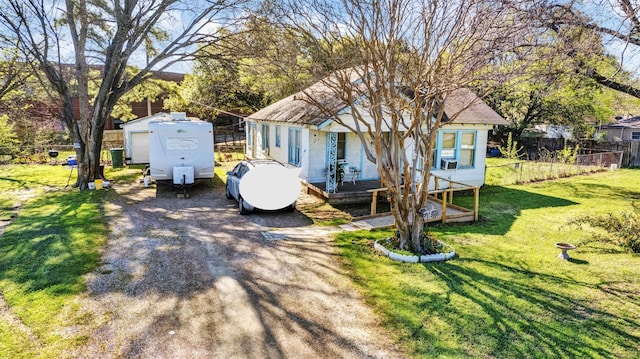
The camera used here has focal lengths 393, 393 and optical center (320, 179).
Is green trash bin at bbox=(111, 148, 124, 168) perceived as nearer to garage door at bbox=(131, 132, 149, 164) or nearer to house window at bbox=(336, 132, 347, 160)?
garage door at bbox=(131, 132, 149, 164)

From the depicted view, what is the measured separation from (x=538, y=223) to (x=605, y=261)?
326cm

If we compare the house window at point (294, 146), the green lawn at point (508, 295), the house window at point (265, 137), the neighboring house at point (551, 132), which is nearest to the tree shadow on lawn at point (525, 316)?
the green lawn at point (508, 295)

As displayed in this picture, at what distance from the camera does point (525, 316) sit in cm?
564

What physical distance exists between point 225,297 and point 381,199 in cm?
847

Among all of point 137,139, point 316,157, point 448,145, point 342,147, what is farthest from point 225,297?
point 137,139

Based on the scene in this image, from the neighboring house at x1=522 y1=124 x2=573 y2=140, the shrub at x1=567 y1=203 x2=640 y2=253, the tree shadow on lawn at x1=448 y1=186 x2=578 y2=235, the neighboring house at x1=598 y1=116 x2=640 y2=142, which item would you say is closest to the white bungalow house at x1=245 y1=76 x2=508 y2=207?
the tree shadow on lawn at x1=448 y1=186 x2=578 y2=235

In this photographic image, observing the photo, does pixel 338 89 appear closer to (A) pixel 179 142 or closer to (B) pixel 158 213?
(B) pixel 158 213

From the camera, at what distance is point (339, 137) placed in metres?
14.7

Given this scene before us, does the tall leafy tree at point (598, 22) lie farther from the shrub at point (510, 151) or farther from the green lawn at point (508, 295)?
the shrub at point (510, 151)

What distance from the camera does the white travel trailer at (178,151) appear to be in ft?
45.8

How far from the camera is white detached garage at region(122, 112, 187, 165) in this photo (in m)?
21.5

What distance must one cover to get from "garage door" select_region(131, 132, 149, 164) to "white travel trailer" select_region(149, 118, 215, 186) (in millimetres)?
8479

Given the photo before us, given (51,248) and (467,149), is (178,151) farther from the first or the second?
(467,149)

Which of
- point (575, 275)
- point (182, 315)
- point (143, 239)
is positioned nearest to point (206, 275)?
point (182, 315)
